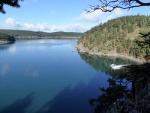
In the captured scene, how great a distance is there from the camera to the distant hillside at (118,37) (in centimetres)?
11302

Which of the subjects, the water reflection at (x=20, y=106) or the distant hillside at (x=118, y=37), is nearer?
the water reflection at (x=20, y=106)

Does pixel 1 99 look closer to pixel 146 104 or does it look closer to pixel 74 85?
pixel 74 85

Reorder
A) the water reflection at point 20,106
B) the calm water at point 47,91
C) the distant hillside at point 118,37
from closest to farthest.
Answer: the water reflection at point 20,106
the calm water at point 47,91
the distant hillside at point 118,37

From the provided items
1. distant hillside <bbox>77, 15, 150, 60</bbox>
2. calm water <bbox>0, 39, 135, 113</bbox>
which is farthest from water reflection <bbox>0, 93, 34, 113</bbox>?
distant hillside <bbox>77, 15, 150, 60</bbox>

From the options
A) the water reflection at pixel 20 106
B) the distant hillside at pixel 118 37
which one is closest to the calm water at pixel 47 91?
the water reflection at pixel 20 106

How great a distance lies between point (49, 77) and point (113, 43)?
249 ft

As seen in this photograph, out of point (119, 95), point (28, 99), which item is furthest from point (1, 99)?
point (119, 95)

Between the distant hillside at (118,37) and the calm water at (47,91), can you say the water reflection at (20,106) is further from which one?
the distant hillside at (118,37)

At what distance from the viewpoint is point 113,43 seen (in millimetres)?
126938

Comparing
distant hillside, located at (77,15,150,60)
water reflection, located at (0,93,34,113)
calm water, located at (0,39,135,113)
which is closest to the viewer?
water reflection, located at (0,93,34,113)

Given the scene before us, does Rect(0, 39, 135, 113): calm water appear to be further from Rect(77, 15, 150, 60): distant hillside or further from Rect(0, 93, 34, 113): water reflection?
Rect(77, 15, 150, 60): distant hillside

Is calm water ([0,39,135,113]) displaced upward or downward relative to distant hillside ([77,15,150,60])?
downward

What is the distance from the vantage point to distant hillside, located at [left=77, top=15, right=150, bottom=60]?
113019 millimetres

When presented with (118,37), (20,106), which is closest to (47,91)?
(20,106)
